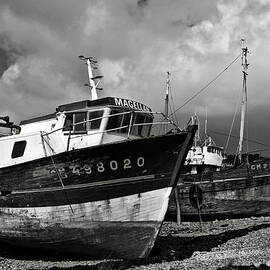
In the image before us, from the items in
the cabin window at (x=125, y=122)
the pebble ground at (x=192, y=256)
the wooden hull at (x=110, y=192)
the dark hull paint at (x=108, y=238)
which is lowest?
the pebble ground at (x=192, y=256)

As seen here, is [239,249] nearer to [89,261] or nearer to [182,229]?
[89,261]

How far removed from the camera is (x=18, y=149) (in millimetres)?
13820

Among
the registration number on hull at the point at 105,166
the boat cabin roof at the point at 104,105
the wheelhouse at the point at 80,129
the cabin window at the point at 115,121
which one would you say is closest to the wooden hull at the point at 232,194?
the boat cabin roof at the point at 104,105

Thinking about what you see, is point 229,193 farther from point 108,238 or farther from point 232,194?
point 108,238

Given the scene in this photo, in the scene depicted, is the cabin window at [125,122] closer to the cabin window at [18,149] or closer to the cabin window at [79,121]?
the cabin window at [79,121]

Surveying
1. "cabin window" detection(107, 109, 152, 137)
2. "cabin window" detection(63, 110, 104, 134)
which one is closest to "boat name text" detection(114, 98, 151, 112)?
"cabin window" detection(107, 109, 152, 137)

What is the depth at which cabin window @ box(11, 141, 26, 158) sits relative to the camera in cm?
1373

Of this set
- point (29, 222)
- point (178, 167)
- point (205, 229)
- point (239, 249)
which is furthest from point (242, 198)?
point (29, 222)

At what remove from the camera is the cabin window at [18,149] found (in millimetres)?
13727

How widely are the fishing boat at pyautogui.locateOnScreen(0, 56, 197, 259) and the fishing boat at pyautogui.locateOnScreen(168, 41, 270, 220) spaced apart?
1122 cm

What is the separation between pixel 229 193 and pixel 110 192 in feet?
42.5

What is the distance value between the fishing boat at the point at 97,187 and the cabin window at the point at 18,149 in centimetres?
68

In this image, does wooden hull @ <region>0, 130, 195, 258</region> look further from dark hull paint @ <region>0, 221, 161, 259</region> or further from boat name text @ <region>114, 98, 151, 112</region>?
boat name text @ <region>114, 98, 151, 112</region>

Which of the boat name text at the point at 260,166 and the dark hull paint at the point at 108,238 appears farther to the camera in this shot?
the boat name text at the point at 260,166
